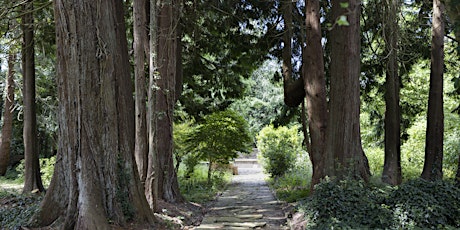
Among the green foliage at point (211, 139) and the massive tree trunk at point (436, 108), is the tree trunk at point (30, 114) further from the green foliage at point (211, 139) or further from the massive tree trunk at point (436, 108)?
the massive tree trunk at point (436, 108)

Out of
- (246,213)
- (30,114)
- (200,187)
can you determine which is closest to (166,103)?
(246,213)

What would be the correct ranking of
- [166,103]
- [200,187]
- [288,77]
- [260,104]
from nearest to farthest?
[166,103] → [288,77] → [200,187] → [260,104]

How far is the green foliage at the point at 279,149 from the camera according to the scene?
18219 mm

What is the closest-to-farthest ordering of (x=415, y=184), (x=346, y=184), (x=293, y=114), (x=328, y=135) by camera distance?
(x=415, y=184) < (x=346, y=184) < (x=328, y=135) < (x=293, y=114)

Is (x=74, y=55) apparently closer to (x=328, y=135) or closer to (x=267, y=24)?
(x=328, y=135)

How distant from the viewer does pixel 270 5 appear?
12.4 m

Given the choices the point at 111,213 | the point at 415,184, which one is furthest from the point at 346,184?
the point at 111,213

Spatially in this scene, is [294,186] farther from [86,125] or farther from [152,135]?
[86,125]

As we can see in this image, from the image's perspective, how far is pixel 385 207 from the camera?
6223 millimetres

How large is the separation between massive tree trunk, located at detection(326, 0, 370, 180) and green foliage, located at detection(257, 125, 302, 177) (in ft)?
32.5

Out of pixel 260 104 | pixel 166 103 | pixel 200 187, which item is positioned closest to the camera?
pixel 166 103

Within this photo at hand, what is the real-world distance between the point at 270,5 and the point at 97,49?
24.6ft

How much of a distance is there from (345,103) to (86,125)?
509 centimetres

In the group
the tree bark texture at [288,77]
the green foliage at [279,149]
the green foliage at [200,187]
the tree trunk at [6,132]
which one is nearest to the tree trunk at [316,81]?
the tree bark texture at [288,77]
